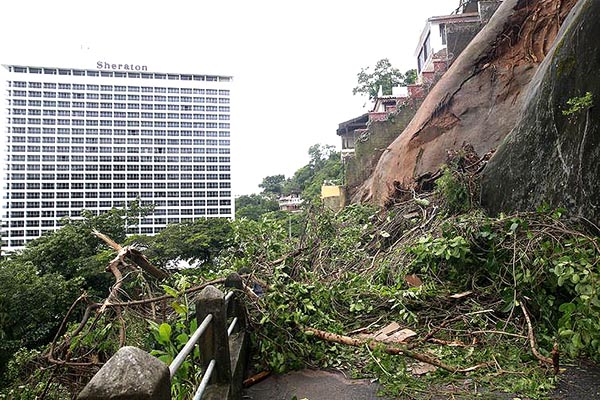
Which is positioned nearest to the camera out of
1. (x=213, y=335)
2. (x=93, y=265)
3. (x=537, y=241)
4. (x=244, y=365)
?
(x=213, y=335)

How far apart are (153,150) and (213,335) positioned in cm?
7570

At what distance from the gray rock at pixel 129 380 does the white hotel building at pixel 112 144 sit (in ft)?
222

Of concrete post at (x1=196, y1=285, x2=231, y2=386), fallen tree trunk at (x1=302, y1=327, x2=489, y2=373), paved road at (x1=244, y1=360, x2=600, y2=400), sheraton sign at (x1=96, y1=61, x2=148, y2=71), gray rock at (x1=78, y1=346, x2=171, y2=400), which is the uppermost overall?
sheraton sign at (x1=96, y1=61, x2=148, y2=71)

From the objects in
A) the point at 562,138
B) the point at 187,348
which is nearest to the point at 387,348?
the point at 187,348

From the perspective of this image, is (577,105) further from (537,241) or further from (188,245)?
(188,245)

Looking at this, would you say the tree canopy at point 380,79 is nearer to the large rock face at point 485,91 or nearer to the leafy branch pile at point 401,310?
the large rock face at point 485,91

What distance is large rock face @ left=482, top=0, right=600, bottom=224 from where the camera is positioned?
3.66 m

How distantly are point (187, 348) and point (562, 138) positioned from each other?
4330 mm

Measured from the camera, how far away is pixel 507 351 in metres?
3.21

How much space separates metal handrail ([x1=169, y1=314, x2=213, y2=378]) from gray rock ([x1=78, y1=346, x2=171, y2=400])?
0.49ft

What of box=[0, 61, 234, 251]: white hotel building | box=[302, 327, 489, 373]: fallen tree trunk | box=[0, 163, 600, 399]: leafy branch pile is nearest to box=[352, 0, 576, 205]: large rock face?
box=[0, 163, 600, 399]: leafy branch pile

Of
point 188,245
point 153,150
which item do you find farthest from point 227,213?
point 188,245

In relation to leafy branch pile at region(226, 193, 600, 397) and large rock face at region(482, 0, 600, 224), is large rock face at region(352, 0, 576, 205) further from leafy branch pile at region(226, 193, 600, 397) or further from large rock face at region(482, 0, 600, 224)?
leafy branch pile at region(226, 193, 600, 397)

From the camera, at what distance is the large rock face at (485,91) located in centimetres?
823
